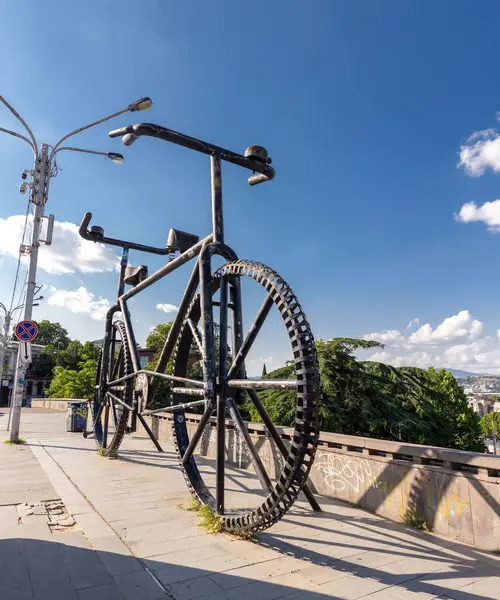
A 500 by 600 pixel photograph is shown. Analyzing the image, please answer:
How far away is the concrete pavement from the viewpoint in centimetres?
299

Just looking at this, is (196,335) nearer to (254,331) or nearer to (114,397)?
(254,331)

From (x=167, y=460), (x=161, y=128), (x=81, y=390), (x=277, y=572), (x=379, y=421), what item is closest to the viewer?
(x=277, y=572)

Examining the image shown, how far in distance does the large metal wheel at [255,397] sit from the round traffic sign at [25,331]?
251 inches

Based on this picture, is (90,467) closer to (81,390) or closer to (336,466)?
(336,466)

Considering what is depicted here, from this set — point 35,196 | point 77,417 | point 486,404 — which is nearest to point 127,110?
point 35,196

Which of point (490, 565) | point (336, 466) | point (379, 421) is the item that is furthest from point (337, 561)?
point (379, 421)

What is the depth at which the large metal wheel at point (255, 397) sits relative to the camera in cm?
329

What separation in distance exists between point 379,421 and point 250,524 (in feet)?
37.2

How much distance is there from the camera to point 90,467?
7633mm

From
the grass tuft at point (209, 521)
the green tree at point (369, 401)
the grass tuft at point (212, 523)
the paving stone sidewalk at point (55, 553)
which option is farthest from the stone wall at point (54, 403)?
the grass tuft at point (209, 521)

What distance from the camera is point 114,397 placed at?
312 inches

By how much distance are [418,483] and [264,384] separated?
224 centimetres

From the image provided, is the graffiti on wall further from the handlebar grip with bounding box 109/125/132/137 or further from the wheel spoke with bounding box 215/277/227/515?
the handlebar grip with bounding box 109/125/132/137

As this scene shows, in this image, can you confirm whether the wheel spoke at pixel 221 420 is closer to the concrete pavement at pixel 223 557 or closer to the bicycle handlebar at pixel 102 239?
the concrete pavement at pixel 223 557
